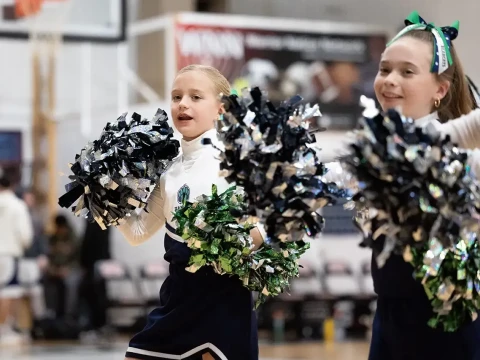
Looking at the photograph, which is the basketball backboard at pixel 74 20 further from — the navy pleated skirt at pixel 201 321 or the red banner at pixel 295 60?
the navy pleated skirt at pixel 201 321

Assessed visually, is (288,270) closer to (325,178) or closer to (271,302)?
(325,178)

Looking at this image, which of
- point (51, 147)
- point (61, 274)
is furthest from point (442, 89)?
point (51, 147)

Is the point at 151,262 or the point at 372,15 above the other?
the point at 372,15

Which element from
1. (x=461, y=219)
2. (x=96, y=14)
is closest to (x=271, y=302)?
(x=96, y=14)

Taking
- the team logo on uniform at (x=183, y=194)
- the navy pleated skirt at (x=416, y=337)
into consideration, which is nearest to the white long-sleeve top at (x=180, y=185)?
the team logo on uniform at (x=183, y=194)

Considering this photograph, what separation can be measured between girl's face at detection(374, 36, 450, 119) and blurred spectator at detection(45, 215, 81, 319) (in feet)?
25.4

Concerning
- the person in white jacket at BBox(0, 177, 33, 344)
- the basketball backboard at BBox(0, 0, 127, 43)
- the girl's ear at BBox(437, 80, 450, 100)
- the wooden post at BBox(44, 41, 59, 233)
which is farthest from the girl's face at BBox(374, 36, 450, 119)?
the wooden post at BBox(44, 41, 59, 233)

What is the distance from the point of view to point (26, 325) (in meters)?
10.4

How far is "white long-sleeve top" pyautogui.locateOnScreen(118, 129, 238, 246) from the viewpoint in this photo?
320cm

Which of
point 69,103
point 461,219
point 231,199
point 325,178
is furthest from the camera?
point 69,103

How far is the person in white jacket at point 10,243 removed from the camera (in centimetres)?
975

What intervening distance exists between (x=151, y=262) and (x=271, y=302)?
1329 mm

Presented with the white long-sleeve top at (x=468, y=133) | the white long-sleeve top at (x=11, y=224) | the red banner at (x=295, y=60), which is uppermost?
the red banner at (x=295, y=60)

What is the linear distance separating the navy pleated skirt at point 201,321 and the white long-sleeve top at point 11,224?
6.84 m
